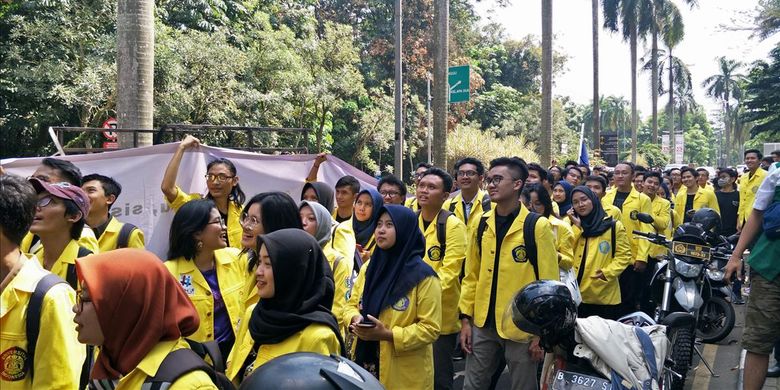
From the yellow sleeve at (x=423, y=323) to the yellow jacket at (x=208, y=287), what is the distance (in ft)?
2.86

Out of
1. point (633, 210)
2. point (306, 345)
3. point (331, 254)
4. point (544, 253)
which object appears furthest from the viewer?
point (633, 210)

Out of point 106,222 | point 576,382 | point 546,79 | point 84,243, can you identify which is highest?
point 546,79

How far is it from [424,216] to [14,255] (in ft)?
11.1

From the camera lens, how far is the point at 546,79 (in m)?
19.2

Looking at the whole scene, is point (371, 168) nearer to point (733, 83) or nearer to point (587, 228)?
point (587, 228)

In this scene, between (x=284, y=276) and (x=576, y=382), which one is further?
(x=576, y=382)

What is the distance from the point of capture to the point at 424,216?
5.63 meters

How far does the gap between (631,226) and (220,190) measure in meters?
5.18

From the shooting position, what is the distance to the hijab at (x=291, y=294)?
298 cm

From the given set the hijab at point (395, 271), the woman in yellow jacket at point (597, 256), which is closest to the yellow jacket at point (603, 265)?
the woman in yellow jacket at point (597, 256)

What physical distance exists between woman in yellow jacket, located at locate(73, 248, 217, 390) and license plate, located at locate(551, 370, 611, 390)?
1.75 meters

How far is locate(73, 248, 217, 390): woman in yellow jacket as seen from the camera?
225cm

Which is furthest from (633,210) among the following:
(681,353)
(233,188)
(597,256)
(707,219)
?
(233,188)

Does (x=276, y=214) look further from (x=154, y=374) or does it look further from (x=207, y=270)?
(x=154, y=374)
